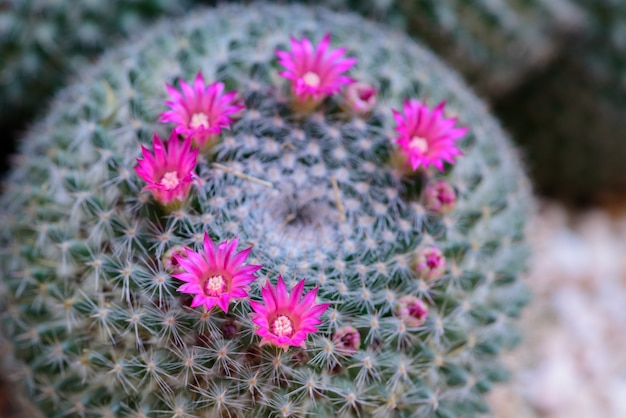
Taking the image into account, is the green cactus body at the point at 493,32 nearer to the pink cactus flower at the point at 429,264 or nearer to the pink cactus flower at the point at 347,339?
the pink cactus flower at the point at 429,264

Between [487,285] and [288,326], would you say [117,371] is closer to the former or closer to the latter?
[288,326]

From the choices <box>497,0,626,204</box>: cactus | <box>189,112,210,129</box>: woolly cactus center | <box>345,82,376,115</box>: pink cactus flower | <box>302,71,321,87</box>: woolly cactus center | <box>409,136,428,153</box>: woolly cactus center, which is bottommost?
<box>497,0,626,204</box>: cactus

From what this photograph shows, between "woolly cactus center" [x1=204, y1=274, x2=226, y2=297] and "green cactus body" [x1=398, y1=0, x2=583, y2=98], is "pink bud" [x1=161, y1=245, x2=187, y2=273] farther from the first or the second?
"green cactus body" [x1=398, y1=0, x2=583, y2=98]

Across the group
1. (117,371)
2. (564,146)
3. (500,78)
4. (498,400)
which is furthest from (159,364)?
(564,146)

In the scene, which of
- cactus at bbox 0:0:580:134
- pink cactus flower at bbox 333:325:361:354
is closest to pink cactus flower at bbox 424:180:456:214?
pink cactus flower at bbox 333:325:361:354

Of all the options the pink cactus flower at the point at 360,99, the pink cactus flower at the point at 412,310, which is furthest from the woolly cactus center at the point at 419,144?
the pink cactus flower at the point at 412,310
